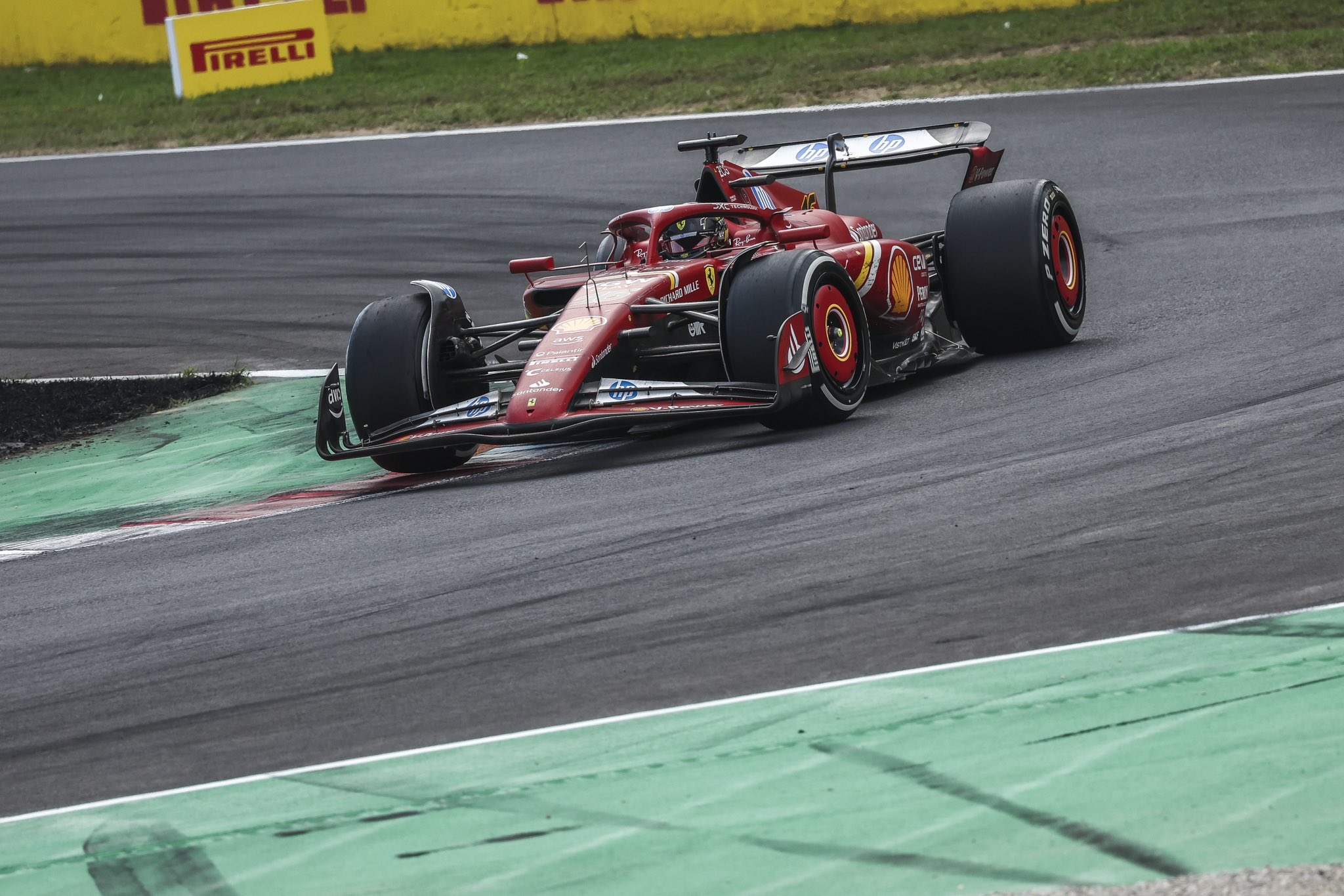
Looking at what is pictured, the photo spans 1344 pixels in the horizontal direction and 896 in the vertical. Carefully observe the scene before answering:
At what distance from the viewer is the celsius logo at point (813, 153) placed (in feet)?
36.9

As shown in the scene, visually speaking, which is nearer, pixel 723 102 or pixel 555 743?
pixel 555 743

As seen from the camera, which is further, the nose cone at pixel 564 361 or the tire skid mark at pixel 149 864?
the nose cone at pixel 564 361

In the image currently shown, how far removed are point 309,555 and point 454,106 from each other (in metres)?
15.4

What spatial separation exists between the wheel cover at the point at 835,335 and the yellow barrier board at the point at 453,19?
1535cm

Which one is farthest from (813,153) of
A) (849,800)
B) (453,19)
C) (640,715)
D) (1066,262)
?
(453,19)

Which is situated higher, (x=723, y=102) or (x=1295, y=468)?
(x=723, y=102)

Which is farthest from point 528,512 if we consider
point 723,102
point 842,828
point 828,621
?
point 723,102

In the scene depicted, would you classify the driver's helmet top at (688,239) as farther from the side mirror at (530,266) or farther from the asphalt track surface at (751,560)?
the asphalt track surface at (751,560)

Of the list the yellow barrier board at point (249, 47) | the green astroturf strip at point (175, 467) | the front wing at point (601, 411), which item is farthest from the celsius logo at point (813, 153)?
the yellow barrier board at point (249, 47)

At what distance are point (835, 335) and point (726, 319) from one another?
0.57 m

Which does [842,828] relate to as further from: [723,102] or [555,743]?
[723,102]

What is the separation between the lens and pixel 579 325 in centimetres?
878

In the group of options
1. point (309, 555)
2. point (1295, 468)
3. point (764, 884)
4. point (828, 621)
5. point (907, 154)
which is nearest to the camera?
point (764, 884)

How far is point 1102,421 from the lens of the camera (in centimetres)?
800
